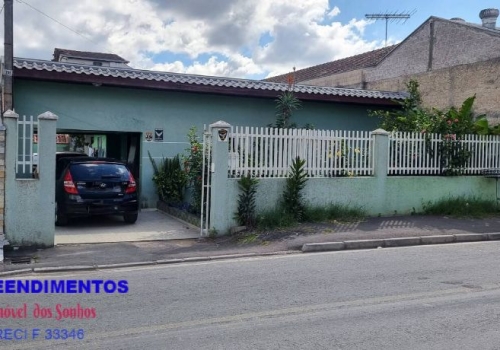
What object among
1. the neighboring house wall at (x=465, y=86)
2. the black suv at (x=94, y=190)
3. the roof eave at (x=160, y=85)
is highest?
the neighboring house wall at (x=465, y=86)

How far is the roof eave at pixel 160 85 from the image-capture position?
40.5 ft

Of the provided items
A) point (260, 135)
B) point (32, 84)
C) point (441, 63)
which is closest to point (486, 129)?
point (441, 63)

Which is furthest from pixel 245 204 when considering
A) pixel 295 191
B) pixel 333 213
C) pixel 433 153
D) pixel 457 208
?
pixel 457 208

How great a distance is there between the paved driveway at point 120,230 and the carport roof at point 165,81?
368 cm

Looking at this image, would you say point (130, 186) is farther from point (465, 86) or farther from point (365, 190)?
point (465, 86)

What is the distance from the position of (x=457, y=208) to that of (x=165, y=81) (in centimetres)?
870

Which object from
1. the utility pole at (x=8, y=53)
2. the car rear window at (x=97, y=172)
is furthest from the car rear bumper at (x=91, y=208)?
the utility pole at (x=8, y=53)

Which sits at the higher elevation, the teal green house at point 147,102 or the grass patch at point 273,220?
the teal green house at point 147,102

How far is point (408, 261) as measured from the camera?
833 cm

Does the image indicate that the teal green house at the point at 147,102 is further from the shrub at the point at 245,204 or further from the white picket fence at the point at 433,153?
the shrub at the point at 245,204

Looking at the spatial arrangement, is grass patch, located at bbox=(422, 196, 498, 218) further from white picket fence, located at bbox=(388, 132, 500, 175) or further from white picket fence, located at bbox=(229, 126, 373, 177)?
white picket fence, located at bbox=(229, 126, 373, 177)

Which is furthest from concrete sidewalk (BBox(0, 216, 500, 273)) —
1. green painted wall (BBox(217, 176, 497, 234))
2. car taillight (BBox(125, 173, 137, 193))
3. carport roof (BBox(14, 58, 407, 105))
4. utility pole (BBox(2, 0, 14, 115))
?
carport roof (BBox(14, 58, 407, 105))

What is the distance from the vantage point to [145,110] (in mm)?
14148

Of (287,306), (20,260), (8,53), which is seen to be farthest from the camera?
(8,53)
